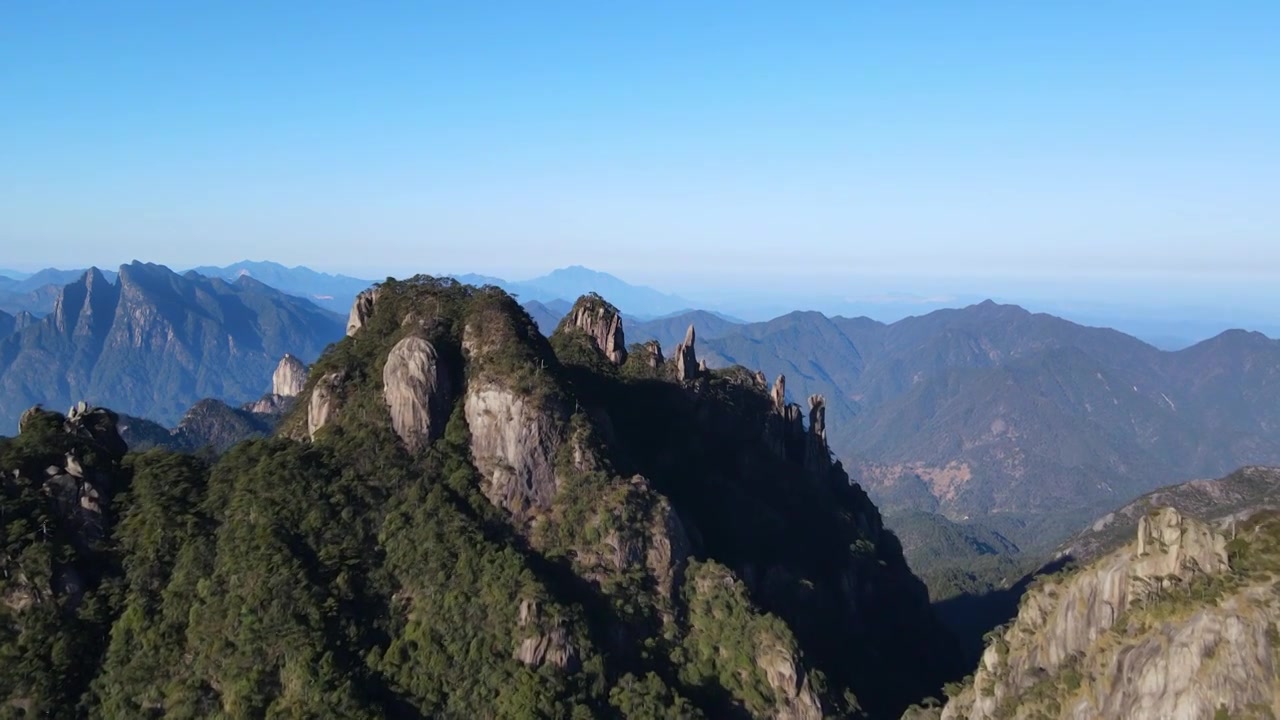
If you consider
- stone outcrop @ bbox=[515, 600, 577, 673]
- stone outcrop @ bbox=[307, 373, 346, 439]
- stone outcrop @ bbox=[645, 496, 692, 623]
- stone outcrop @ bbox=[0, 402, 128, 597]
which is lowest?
stone outcrop @ bbox=[515, 600, 577, 673]

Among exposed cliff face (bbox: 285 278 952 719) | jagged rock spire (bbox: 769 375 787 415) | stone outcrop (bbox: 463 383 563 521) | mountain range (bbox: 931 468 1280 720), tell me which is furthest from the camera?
jagged rock spire (bbox: 769 375 787 415)

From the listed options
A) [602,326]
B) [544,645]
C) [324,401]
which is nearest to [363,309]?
[324,401]

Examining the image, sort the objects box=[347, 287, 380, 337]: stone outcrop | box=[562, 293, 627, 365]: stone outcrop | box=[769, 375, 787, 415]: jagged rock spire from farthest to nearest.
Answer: box=[769, 375, 787, 415]: jagged rock spire → box=[562, 293, 627, 365]: stone outcrop → box=[347, 287, 380, 337]: stone outcrop

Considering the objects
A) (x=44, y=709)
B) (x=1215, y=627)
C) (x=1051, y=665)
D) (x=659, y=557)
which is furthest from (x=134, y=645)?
(x=1215, y=627)

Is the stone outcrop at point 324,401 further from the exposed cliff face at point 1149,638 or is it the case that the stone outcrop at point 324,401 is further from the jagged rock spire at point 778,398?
the exposed cliff face at point 1149,638

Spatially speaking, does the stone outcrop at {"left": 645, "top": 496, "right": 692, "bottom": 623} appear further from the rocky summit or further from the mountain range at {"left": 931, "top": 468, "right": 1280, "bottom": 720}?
the mountain range at {"left": 931, "top": 468, "right": 1280, "bottom": 720}

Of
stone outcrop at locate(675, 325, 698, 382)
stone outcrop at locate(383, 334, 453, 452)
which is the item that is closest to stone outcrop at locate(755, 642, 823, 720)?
stone outcrop at locate(383, 334, 453, 452)
